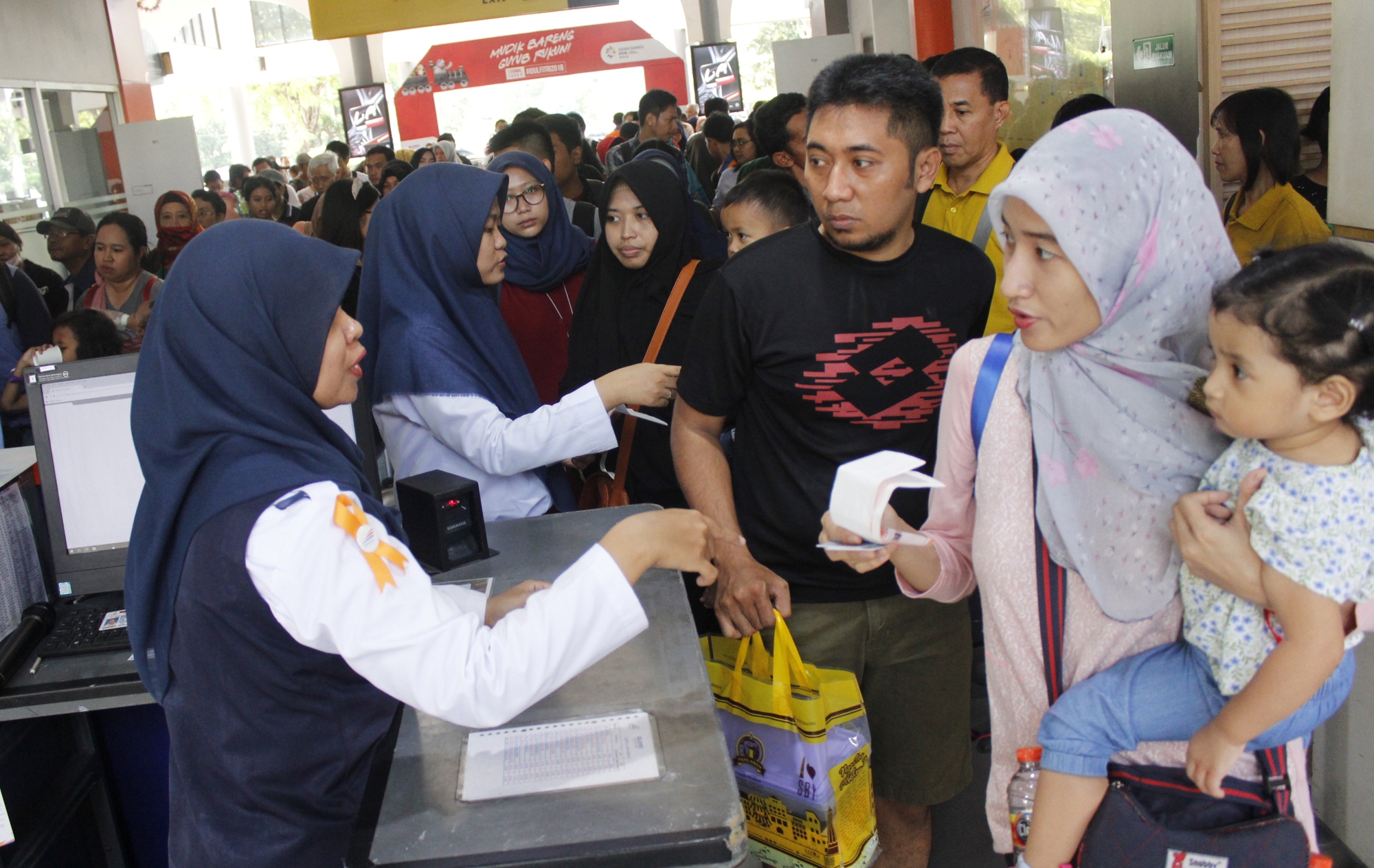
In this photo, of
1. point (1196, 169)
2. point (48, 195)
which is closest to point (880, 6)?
point (48, 195)

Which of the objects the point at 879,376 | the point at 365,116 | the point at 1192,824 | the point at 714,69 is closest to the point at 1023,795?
the point at 1192,824

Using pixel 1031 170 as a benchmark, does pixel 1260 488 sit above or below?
below

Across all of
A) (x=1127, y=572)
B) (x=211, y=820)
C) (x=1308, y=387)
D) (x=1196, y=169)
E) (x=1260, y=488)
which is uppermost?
(x=1196, y=169)

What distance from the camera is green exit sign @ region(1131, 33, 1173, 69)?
3877mm

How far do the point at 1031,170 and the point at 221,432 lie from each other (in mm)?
1131

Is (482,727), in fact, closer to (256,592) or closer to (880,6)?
(256,592)

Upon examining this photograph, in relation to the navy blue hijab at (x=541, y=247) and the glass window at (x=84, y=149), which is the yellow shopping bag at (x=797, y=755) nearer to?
the navy blue hijab at (x=541, y=247)

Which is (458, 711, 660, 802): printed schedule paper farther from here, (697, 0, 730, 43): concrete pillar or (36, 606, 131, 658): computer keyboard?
(697, 0, 730, 43): concrete pillar

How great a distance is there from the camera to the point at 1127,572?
4.36ft

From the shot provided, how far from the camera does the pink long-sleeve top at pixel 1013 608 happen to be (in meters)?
1.38

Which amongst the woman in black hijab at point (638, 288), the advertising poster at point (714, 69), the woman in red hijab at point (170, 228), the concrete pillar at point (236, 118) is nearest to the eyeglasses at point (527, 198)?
the woman in black hijab at point (638, 288)

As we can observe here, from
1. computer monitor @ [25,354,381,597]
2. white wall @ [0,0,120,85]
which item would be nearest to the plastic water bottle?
computer monitor @ [25,354,381,597]

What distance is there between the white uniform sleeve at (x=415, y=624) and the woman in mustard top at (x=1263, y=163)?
9.12 feet

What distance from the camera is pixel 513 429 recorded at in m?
2.31
